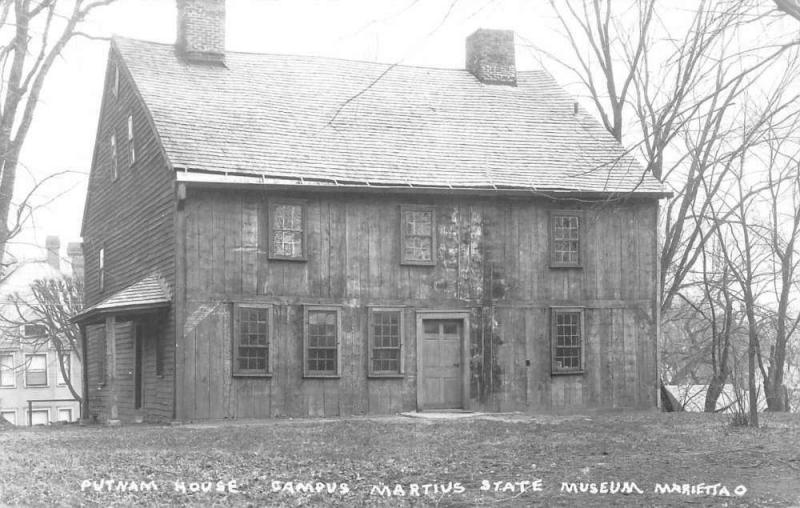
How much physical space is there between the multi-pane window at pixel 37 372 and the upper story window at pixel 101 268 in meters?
25.6

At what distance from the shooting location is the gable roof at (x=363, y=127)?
70.5ft

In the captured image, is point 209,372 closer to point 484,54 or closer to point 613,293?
point 613,293

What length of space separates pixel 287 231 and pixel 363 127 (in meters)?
3.84

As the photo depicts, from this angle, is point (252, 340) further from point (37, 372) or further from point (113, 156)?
point (37, 372)

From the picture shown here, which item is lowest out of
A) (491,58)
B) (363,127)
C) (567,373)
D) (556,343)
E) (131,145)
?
(567,373)

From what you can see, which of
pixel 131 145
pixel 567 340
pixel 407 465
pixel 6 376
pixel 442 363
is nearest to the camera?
pixel 407 465

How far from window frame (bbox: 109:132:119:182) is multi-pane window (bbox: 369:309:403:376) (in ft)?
28.6

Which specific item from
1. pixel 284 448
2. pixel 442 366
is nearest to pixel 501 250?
pixel 442 366

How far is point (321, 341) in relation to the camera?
21.3m

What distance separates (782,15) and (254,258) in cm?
1417

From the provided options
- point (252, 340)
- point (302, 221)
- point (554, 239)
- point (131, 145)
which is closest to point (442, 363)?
point (554, 239)

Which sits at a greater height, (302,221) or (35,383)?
(302,221)

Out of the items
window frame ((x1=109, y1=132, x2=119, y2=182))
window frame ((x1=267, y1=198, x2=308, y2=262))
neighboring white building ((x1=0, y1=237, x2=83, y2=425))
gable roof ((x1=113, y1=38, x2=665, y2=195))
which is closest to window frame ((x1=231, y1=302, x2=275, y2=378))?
window frame ((x1=267, y1=198, x2=308, y2=262))

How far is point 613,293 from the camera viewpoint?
76.8 ft
